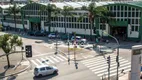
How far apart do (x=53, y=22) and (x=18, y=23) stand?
72.5ft

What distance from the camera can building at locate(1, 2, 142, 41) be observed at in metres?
59.8

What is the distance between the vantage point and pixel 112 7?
6294 cm

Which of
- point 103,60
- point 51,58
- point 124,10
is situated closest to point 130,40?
point 124,10

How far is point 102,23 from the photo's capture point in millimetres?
63969

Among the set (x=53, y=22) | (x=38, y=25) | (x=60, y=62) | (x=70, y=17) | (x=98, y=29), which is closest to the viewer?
(x=60, y=62)

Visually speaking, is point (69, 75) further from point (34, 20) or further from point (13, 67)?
point (34, 20)

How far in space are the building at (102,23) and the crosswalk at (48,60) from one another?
31.8 feet

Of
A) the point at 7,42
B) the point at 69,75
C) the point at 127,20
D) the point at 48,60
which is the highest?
the point at 127,20

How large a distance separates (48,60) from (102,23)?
23114mm

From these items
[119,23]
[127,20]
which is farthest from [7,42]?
[127,20]

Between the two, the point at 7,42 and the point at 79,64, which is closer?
the point at 7,42

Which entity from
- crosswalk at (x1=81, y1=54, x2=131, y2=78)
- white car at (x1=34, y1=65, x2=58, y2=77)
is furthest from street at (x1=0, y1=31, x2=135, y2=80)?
white car at (x1=34, y1=65, x2=58, y2=77)

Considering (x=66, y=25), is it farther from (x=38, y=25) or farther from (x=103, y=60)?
(x=103, y=60)

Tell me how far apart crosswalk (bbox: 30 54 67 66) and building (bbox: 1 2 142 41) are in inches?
381
